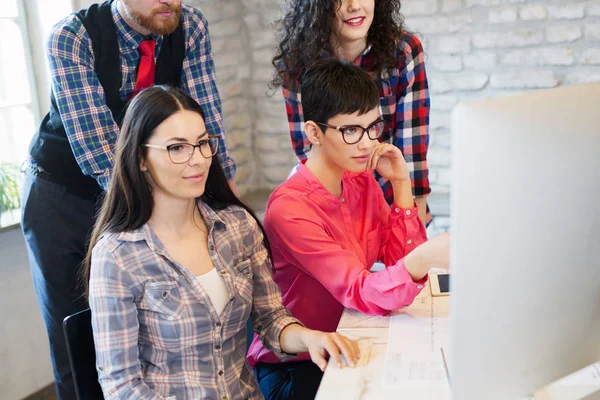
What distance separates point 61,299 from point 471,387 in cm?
139

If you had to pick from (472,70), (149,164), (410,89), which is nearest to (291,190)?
(149,164)

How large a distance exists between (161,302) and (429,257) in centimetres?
50

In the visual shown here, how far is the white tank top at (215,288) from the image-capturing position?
4.47 ft

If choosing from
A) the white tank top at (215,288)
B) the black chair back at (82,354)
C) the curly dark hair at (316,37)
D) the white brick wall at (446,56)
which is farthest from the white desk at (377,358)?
the white brick wall at (446,56)

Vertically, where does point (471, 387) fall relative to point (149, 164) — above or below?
below

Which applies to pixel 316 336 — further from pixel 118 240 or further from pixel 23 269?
pixel 23 269

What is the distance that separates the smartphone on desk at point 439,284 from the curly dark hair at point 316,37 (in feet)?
2.21

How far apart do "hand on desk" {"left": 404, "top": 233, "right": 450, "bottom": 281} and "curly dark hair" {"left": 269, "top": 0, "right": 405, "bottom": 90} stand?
818 millimetres

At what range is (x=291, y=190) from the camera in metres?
1.60

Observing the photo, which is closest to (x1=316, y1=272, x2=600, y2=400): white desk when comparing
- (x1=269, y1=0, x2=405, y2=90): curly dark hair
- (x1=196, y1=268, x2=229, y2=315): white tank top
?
(x1=196, y1=268, x2=229, y2=315): white tank top

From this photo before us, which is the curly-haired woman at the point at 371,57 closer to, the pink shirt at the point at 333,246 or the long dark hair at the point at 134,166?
the pink shirt at the point at 333,246

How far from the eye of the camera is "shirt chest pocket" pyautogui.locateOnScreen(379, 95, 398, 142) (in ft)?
6.68

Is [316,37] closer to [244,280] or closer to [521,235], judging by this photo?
[244,280]

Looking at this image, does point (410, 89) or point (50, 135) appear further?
point (410, 89)
